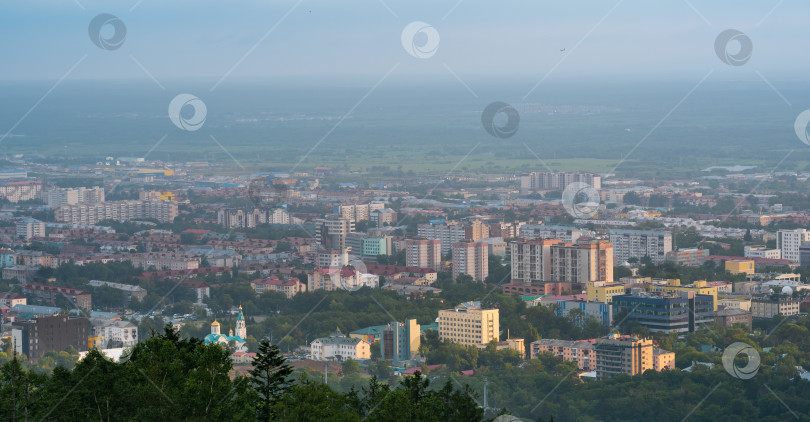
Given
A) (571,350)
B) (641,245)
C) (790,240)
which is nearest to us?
(571,350)

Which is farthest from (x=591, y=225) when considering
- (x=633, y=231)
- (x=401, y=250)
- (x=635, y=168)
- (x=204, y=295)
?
(x=635, y=168)

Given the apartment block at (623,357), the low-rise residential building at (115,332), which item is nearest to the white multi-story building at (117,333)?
the low-rise residential building at (115,332)

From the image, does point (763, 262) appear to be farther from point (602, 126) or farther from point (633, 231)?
point (602, 126)

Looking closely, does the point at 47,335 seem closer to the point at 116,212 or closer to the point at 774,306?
the point at 774,306

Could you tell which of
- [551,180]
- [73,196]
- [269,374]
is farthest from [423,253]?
[269,374]

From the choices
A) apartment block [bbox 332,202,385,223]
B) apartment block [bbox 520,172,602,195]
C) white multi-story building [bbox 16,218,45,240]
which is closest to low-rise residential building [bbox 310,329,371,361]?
apartment block [bbox 332,202,385,223]

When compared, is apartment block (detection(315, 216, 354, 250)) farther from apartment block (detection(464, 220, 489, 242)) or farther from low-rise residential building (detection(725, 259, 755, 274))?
low-rise residential building (detection(725, 259, 755, 274))
